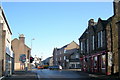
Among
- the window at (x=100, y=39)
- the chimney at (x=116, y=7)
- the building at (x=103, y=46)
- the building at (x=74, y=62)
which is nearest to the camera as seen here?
the chimney at (x=116, y=7)

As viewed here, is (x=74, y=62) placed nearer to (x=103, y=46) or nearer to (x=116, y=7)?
(x=103, y=46)

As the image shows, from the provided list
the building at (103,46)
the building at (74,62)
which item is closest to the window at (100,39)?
the building at (103,46)

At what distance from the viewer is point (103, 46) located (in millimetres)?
36969

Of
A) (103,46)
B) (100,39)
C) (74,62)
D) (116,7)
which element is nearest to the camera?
(116,7)

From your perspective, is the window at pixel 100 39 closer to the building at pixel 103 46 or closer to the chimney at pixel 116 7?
the building at pixel 103 46

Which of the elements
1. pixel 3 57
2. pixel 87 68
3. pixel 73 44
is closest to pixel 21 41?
pixel 73 44

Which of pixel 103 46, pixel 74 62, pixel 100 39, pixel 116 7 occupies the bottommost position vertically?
pixel 74 62

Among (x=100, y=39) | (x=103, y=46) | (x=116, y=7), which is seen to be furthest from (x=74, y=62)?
(x=116, y=7)

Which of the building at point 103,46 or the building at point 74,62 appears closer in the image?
the building at point 103,46

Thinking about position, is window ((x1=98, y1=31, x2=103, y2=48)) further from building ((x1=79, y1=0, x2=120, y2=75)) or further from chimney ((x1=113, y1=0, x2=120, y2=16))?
chimney ((x1=113, y1=0, x2=120, y2=16))

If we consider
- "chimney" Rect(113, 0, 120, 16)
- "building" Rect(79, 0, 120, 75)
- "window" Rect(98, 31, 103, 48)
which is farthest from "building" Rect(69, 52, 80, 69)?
"chimney" Rect(113, 0, 120, 16)

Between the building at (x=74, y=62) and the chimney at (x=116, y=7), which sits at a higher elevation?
the chimney at (x=116, y=7)

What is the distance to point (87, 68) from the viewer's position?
4866 centimetres

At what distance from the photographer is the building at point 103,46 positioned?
32.9 m
